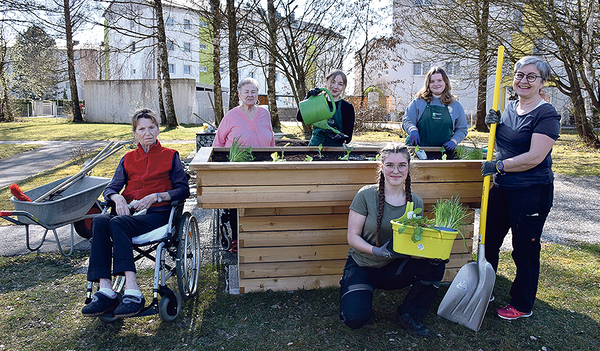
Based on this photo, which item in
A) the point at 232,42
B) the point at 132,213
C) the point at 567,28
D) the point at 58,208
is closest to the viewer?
the point at 132,213

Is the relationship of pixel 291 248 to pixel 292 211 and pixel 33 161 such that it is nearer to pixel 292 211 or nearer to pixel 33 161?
pixel 292 211

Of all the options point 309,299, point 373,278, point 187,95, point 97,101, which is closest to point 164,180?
point 309,299

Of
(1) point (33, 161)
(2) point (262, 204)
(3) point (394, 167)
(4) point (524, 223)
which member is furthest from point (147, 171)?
(1) point (33, 161)

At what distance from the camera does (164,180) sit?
2.91 metres

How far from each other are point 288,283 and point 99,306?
49.0 inches

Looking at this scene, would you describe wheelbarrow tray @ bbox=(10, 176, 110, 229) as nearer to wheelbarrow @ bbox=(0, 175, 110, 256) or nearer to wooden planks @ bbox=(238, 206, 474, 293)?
wheelbarrow @ bbox=(0, 175, 110, 256)

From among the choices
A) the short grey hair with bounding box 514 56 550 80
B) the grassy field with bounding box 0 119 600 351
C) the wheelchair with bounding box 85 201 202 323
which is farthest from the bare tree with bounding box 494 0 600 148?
the wheelchair with bounding box 85 201 202 323

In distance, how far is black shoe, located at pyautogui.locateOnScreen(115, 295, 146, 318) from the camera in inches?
92.4

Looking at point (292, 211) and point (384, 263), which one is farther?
point (292, 211)

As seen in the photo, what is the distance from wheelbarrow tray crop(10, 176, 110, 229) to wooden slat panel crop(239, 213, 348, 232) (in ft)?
5.20

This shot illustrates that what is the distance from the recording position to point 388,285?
257cm

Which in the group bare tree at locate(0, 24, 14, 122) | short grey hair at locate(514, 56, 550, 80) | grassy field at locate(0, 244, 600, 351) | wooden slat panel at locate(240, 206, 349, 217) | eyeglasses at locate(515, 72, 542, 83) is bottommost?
grassy field at locate(0, 244, 600, 351)

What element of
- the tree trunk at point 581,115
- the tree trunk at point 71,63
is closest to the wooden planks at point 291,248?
the tree trunk at point 581,115

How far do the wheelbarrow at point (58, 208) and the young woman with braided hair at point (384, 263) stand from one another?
2.32 meters
